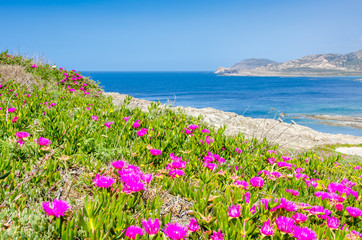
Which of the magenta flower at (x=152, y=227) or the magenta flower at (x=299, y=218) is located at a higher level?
the magenta flower at (x=152, y=227)

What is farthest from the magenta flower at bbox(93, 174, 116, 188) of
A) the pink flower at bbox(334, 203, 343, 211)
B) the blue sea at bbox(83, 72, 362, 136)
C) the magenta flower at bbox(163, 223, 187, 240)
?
the blue sea at bbox(83, 72, 362, 136)

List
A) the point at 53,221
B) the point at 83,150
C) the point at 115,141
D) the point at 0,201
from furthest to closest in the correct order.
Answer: the point at 115,141
the point at 83,150
the point at 0,201
the point at 53,221

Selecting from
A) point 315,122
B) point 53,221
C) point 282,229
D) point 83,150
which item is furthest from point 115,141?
point 315,122

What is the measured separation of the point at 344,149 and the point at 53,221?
1830 cm

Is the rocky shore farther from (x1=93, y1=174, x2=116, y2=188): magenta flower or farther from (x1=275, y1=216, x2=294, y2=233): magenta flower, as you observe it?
(x1=275, y1=216, x2=294, y2=233): magenta flower

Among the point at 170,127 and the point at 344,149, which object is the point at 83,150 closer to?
the point at 170,127

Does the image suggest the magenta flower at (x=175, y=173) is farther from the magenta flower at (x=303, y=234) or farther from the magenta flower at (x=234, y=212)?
the magenta flower at (x=303, y=234)

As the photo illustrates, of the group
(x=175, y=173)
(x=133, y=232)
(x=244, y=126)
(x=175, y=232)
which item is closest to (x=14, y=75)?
(x=175, y=173)

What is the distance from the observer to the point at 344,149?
53.4 ft

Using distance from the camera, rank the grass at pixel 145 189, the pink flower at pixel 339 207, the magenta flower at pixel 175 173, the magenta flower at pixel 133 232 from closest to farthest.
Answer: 1. the magenta flower at pixel 133 232
2. the grass at pixel 145 189
3. the pink flower at pixel 339 207
4. the magenta flower at pixel 175 173

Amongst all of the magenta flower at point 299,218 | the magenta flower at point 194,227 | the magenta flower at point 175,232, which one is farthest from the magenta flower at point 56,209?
the magenta flower at point 299,218

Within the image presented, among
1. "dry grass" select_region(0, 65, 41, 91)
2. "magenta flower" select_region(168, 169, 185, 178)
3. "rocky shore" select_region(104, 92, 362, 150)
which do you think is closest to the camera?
"magenta flower" select_region(168, 169, 185, 178)

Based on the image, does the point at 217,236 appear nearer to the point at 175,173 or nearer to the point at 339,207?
the point at 175,173

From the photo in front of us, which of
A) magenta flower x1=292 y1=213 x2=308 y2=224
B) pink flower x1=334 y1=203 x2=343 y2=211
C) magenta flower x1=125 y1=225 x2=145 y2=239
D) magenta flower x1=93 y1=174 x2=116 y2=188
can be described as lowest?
pink flower x1=334 y1=203 x2=343 y2=211
